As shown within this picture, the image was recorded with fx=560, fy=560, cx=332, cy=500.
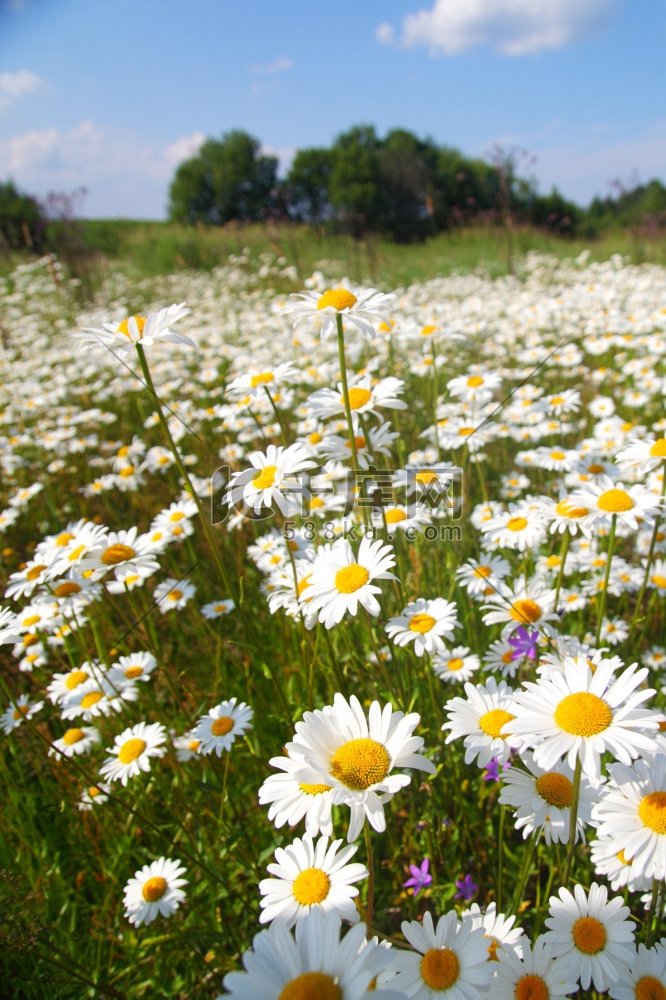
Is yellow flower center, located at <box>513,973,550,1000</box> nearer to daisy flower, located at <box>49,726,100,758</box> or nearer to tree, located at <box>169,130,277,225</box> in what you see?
daisy flower, located at <box>49,726,100,758</box>

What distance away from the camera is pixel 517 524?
2.02m

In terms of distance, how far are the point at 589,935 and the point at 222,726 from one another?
41.4 inches

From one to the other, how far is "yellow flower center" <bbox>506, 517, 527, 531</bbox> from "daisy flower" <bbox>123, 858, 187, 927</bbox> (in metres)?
1.48

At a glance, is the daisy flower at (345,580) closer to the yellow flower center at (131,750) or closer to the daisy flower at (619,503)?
the daisy flower at (619,503)

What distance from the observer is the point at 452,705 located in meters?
1.26

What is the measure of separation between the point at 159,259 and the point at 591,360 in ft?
37.8

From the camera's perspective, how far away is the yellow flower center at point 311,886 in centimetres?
94

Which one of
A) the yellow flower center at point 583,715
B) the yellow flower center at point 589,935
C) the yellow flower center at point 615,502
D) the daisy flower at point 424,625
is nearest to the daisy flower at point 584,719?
the yellow flower center at point 583,715

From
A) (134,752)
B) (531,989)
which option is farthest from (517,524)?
(134,752)

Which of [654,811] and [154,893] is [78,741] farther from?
[654,811]

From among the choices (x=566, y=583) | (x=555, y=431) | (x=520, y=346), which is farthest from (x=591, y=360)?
(x=566, y=583)

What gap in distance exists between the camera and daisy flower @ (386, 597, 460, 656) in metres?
1.59

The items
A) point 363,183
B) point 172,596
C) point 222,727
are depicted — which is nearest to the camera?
point 222,727

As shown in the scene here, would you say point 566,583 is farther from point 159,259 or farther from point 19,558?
point 159,259
